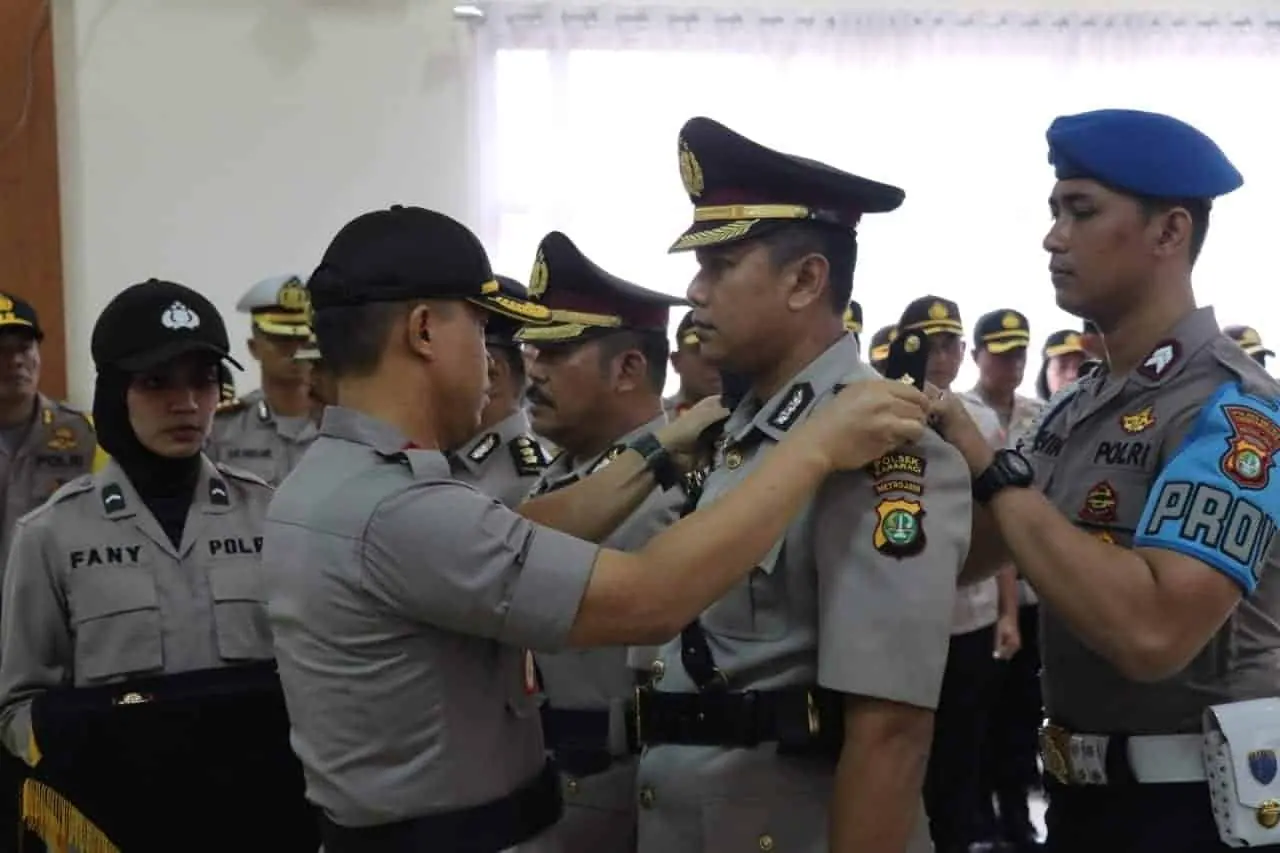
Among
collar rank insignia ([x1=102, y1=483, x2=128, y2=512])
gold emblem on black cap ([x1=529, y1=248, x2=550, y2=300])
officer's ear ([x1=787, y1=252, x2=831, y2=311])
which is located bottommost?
collar rank insignia ([x1=102, y1=483, x2=128, y2=512])

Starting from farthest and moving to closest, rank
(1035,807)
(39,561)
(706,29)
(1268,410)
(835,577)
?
(706,29)
(1035,807)
(39,561)
(1268,410)
(835,577)

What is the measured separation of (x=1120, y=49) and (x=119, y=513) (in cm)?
500

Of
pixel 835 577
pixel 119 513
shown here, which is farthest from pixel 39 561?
pixel 835 577

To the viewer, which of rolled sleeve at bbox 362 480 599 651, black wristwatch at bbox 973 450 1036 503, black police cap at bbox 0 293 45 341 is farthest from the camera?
black police cap at bbox 0 293 45 341

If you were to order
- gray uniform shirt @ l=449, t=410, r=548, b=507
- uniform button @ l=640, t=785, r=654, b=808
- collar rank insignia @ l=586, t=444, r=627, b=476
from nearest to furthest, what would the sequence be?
1. uniform button @ l=640, t=785, r=654, b=808
2. collar rank insignia @ l=586, t=444, r=627, b=476
3. gray uniform shirt @ l=449, t=410, r=548, b=507

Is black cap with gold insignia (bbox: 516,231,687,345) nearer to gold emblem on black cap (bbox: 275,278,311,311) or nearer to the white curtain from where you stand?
gold emblem on black cap (bbox: 275,278,311,311)

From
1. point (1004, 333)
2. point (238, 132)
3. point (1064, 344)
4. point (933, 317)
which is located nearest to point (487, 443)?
point (933, 317)

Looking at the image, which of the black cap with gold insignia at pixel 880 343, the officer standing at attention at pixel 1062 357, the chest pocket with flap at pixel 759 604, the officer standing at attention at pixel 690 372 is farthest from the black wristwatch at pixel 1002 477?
the officer standing at attention at pixel 1062 357

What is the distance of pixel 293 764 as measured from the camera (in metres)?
2.37

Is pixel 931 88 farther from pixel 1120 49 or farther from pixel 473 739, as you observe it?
pixel 473 739

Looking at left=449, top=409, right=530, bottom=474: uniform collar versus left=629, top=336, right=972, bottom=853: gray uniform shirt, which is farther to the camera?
left=449, top=409, right=530, bottom=474: uniform collar

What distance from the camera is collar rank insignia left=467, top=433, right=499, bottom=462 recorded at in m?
3.07

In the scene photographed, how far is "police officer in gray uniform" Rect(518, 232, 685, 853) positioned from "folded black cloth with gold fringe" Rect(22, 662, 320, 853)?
54cm

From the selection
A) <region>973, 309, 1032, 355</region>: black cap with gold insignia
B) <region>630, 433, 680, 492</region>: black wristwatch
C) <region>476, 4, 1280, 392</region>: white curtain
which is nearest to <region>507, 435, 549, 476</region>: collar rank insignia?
<region>630, 433, 680, 492</region>: black wristwatch
